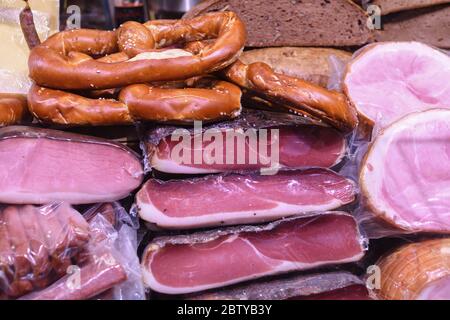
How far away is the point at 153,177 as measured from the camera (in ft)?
6.09

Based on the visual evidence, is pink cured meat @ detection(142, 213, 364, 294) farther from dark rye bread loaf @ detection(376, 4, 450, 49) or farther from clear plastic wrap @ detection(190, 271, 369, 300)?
dark rye bread loaf @ detection(376, 4, 450, 49)

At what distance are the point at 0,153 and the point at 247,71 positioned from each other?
37.7 inches

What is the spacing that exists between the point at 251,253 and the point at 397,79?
105cm

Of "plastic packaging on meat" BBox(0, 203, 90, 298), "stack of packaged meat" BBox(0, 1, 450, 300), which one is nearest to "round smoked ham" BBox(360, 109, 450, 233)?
"stack of packaged meat" BBox(0, 1, 450, 300)

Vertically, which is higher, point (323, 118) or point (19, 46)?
point (19, 46)

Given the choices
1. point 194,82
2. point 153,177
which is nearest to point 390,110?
point 194,82

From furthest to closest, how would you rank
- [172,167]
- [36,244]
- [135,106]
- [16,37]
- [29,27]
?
[16,37] → [29,27] → [172,167] → [135,106] → [36,244]

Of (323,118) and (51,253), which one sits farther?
(323,118)

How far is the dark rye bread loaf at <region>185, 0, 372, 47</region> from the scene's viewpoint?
102 inches

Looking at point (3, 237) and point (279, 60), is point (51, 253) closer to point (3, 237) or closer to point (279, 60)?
point (3, 237)

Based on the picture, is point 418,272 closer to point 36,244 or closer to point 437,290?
point 437,290

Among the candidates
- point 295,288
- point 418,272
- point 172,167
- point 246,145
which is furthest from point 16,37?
point 418,272

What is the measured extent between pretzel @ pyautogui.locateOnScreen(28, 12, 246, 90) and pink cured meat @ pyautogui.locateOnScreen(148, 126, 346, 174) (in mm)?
258

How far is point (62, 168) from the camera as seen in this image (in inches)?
68.9
